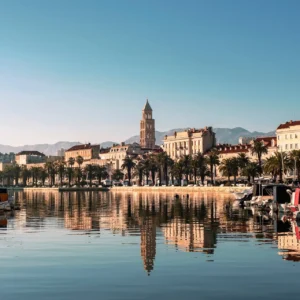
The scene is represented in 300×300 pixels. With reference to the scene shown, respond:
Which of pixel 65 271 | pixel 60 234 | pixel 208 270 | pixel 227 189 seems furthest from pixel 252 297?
pixel 227 189

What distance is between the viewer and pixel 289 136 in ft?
595

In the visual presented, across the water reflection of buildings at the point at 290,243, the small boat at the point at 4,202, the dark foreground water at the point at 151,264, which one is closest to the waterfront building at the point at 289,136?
the small boat at the point at 4,202

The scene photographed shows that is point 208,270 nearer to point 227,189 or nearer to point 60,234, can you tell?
point 60,234

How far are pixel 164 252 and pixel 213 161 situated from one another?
145020 mm

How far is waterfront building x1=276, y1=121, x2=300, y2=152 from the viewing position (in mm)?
178500

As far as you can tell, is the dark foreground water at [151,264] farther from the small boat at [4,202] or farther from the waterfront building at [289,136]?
the waterfront building at [289,136]

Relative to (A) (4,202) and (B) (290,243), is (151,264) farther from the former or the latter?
(A) (4,202)

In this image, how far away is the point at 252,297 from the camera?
18.3 metres

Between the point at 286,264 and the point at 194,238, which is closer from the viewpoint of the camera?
the point at 286,264

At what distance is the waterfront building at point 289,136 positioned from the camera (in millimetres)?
178500

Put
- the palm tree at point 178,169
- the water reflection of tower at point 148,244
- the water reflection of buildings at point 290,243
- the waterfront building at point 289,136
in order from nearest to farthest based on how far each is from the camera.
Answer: the water reflection of tower at point 148,244 → the water reflection of buildings at point 290,243 → the waterfront building at point 289,136 → the palm tree at point 178,169

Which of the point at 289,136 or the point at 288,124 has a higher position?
the point at 288,124

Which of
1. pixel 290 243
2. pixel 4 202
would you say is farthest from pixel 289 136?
pixel 290 243

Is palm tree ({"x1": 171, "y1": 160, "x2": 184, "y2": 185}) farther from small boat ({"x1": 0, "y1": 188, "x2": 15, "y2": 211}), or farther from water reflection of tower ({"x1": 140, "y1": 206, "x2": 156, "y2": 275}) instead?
water reflection of tower ({"x1": 140, "y1": 206, "x2": 156, "y2": 275})
